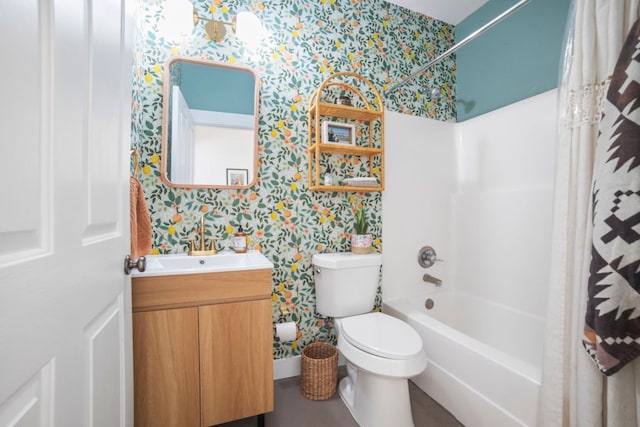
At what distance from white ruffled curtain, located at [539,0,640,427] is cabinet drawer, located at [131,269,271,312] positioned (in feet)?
3.88

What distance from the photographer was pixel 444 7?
2135 mm

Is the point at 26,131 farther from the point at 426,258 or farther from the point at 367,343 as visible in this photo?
the point at 426,258

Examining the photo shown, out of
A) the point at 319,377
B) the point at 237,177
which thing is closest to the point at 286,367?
the point at 319,377

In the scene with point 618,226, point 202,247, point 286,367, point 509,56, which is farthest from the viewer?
point 509,56

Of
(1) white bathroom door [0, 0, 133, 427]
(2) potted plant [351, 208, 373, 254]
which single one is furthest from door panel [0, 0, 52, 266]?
(2) potted plant [351, 208, 373, 254]

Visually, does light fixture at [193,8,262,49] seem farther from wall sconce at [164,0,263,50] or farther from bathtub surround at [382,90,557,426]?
bathtub surround at [382,90,557,426]

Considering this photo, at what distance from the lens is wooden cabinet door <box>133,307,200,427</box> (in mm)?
1127

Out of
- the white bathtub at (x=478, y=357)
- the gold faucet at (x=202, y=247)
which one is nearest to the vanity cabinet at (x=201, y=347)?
the gold faucet at (x=202, y=247)

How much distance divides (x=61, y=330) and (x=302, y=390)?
4.83 feet

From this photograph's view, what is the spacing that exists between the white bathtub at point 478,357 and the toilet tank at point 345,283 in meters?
0.33

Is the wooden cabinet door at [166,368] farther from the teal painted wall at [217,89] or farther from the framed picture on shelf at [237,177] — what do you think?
the teal painted wall at [217,89]

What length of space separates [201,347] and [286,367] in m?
0.78

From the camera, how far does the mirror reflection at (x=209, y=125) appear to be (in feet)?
5.11

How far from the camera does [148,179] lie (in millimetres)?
1524
